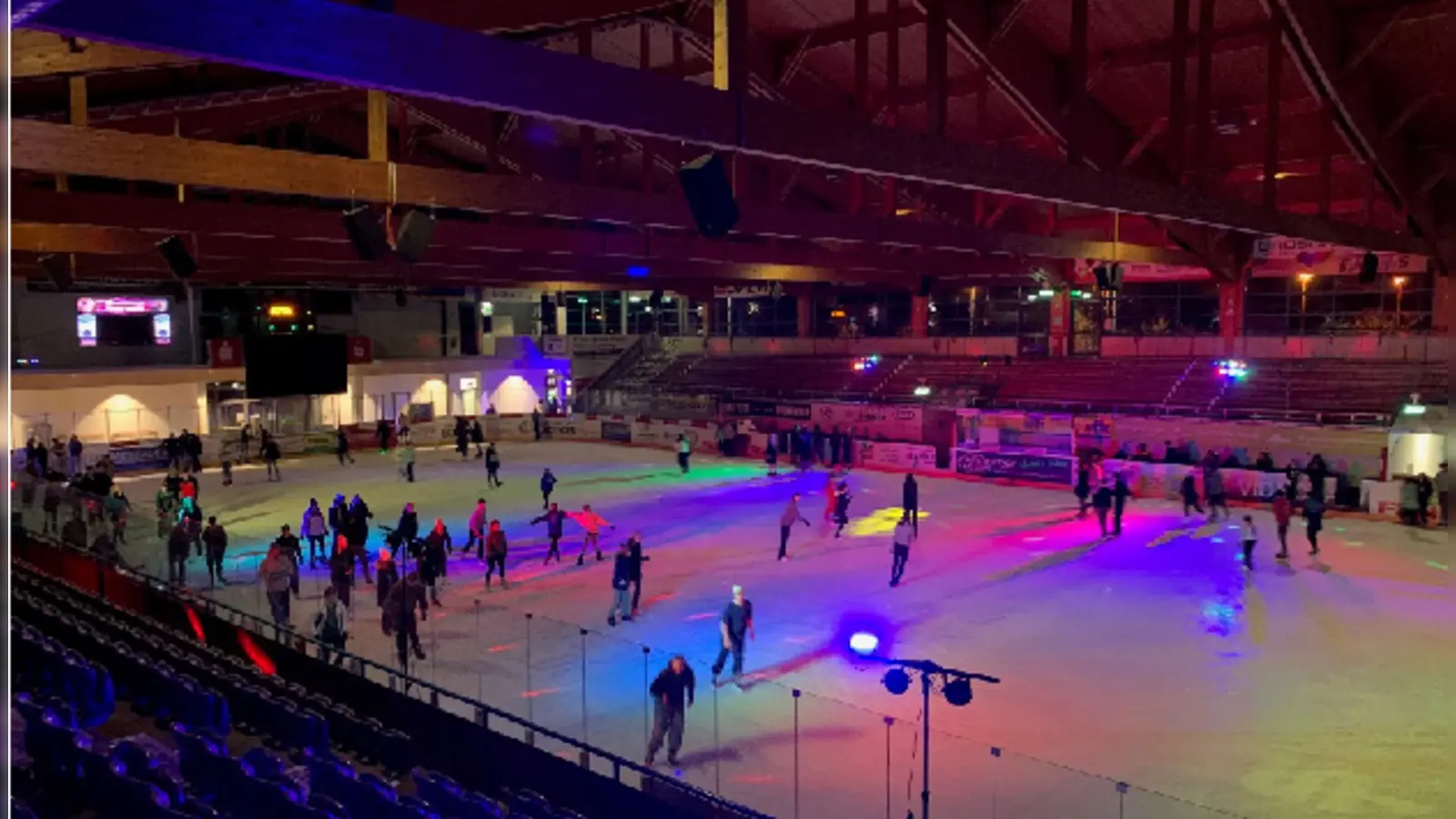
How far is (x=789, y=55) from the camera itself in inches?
714

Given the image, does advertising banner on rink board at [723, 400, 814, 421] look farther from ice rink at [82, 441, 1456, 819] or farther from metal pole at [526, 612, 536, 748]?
metal pole at [526, 612, 536, 748]

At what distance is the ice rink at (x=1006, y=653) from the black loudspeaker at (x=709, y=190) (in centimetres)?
359

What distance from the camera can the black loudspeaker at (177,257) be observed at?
14.9 metres

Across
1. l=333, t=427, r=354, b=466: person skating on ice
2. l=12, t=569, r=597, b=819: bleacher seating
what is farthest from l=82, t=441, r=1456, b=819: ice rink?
l=333, t=427, r=354, b=466: person skating on ice

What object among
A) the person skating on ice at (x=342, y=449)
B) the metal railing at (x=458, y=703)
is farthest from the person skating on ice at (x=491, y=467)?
the metal railing at (x=458, y=703)

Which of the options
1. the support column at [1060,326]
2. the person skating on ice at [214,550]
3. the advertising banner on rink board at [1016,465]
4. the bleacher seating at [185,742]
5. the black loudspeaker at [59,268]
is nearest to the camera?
the bleacher seating at [185,742]

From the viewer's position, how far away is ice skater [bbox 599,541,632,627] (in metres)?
12.1

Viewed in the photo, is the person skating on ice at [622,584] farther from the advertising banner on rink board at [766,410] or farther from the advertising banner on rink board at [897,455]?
the advertising banner on rink board at [766,410]

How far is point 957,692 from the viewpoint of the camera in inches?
270

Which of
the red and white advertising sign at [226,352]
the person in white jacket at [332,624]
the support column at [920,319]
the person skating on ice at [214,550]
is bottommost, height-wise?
the person in white jacket at [332,624]

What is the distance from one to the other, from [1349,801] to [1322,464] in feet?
46.5

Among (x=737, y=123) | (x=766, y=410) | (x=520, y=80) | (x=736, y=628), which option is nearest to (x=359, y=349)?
(x=766, y=410)

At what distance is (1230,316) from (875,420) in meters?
9.96

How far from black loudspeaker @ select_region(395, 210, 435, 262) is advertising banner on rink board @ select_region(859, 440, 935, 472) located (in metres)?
18.7
